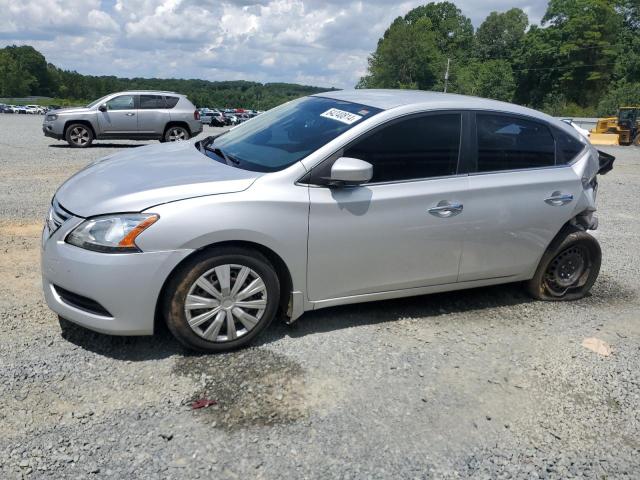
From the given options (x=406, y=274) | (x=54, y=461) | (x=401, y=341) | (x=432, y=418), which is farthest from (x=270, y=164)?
(x=54, y=461)

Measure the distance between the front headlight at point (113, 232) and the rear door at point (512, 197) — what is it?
232 cm

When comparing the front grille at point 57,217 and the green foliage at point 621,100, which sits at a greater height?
the green foliage at point 621,100

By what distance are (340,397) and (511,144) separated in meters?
2.49

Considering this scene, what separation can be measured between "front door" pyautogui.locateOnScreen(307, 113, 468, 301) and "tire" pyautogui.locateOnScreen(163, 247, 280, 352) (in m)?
0.36

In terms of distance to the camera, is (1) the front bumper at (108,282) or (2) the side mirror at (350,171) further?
(2) the side mirror at (350,171)

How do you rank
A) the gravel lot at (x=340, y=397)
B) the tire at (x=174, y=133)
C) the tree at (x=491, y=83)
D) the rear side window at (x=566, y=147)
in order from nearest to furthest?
the gravel lot at (x=340, y=397) < the rear side window at (x=566, y=147) < the tire at (x=174, y=133) < the tree at (x=491, y=83)

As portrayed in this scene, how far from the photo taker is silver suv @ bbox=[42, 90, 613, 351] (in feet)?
11.1

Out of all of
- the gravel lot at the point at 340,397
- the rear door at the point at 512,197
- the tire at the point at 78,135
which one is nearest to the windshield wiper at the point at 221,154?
the gravel lot at the point at 340,397

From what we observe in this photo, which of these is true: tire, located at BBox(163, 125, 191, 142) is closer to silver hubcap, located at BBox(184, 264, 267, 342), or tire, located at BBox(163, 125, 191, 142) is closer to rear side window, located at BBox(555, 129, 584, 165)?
rear side window, located at BBox(555, 129, 584, 165)

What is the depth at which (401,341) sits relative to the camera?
13.4 ft

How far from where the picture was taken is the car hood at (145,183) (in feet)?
11.2

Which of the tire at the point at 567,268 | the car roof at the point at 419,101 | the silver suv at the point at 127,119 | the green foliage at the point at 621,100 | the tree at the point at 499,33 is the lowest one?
the tire at the point at 567,268

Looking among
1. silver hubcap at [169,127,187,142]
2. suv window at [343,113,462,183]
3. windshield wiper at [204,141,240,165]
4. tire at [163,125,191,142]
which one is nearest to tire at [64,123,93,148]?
tire at [163,125,191,142]

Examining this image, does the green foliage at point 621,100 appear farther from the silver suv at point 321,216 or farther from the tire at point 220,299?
the tire at point 220,299
